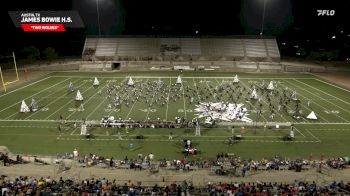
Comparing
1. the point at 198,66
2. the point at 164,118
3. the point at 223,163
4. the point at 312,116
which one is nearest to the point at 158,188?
the point at 223,163

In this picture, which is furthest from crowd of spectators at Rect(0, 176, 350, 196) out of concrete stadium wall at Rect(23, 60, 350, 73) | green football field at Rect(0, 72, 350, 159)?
concrete stadium wall at Rect(23, 60, 350, 73)

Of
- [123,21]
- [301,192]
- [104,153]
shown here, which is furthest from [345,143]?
[123,21]

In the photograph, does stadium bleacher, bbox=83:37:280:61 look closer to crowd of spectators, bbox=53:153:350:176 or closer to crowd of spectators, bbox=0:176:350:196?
crowd of spectators, bbox=53:153:350:176

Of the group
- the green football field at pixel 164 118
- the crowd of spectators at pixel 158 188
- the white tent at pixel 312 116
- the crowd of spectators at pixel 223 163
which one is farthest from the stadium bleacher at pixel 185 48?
the crowd of spectators at pixel 158 188

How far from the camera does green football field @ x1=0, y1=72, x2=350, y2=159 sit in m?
25.8

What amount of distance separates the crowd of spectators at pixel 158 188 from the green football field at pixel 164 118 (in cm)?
623

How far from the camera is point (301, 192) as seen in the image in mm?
17016

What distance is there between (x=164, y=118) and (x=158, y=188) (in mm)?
15272

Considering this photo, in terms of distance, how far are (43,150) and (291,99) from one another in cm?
2704

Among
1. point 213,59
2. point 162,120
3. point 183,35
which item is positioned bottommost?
point 162,120

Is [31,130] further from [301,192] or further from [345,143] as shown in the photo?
[345,143]

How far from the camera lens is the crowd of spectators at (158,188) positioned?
55.3ft

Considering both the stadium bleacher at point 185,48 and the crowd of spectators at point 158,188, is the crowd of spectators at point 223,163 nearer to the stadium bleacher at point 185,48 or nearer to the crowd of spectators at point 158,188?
the crowd of spectators at point 158,188

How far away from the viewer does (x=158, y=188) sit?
17578 millimetres
